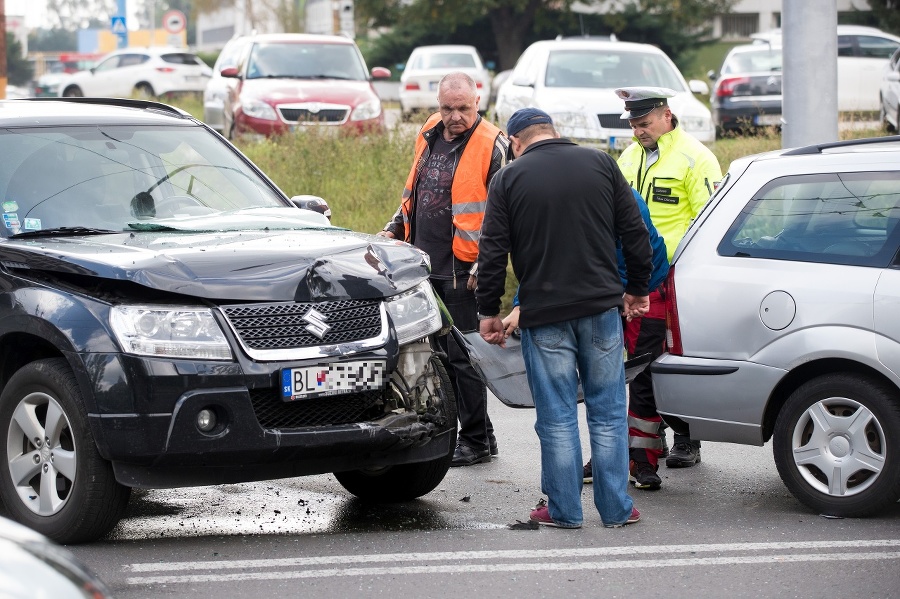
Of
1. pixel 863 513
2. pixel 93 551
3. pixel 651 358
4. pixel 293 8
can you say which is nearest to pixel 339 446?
pixel 93 551

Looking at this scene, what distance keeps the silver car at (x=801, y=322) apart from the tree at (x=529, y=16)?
36.0m

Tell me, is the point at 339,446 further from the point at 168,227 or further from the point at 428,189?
the point at 428,189

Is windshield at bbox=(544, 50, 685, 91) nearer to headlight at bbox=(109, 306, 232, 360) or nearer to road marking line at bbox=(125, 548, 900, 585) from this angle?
road marking line at bbox=(125, 548, 900, 585)

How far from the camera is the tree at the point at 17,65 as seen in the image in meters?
76.7

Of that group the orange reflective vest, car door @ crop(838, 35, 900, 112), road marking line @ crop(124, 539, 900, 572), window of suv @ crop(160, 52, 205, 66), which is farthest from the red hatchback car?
window of suv @ crop(160, 52, 205, 66)

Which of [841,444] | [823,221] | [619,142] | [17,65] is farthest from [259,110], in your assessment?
[17,65]

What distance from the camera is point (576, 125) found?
47.1 ft

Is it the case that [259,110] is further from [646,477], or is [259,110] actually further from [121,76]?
[121,76]

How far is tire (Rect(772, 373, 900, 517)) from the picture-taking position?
5660 millimetres

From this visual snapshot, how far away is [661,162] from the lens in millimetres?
6887

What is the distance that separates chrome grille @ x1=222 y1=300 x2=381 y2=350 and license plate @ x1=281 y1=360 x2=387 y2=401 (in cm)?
11

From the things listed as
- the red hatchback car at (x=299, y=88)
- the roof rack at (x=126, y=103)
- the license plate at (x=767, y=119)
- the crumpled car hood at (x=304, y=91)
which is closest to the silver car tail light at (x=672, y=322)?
the roof rack at (x=126, y=103)

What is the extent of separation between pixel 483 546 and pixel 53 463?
1.73 meters

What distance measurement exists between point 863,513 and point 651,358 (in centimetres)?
121
